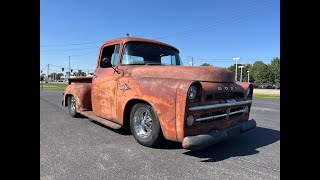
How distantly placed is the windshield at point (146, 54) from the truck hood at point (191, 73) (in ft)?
2.21

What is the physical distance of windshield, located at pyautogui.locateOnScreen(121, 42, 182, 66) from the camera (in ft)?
17.2

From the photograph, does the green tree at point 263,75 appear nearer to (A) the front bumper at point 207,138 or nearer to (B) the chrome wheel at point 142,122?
(A) the front bumper at point 207,138

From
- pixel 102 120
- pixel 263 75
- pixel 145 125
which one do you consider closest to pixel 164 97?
pixel 145 125

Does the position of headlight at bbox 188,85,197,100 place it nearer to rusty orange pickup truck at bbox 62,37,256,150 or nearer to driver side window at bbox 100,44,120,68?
rusty orange pickup truck at bbox 62,37,256,150

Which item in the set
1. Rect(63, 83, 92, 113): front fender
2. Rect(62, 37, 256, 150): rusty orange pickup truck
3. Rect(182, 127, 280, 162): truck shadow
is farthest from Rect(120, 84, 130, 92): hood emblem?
Rect(63, 83, 92, 113): front fender

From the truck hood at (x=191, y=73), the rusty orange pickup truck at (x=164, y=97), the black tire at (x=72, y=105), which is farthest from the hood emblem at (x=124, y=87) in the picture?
the black tire at (x=72, y=105)

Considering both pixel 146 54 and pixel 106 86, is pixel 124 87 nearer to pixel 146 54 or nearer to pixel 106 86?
pixel 106 86

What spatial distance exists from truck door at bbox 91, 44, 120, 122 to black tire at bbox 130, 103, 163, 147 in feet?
2.20

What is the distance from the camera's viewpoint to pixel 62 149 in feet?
13.8

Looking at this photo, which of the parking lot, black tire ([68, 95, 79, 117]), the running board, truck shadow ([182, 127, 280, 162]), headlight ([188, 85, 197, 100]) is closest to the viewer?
the parking lot
